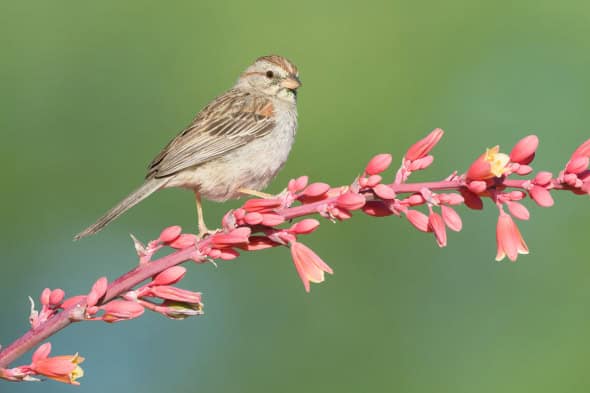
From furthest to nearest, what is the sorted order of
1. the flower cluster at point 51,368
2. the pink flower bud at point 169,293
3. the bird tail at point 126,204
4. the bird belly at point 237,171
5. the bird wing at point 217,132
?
the bird belly at point 237,171 < the bird wing at point 217,132 < the bird tail at point 126,204 < the pink flower bud at point 169,293 < the flower cluster at point 51,368

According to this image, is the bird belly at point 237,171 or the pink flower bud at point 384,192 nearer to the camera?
the pink flower bud at point 384,192

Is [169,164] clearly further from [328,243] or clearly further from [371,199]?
[371,199]

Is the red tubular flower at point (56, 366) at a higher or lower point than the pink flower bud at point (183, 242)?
lower

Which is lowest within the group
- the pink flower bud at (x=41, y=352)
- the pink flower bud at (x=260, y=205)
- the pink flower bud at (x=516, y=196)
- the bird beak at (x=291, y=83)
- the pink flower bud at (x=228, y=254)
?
the pink flower bud at (x=516, y=196)

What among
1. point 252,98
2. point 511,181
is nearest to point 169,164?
point 252,98

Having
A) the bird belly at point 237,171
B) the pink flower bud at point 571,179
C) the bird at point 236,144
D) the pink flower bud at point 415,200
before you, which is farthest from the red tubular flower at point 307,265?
the bird belly at point 237,171

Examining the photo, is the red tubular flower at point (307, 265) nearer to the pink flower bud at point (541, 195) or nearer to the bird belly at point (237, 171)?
the pink flower bud at point (541, 195)

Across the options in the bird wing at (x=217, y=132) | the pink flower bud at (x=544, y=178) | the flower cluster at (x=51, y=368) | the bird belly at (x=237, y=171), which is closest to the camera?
the flower cluster at (x=51, y=368)
